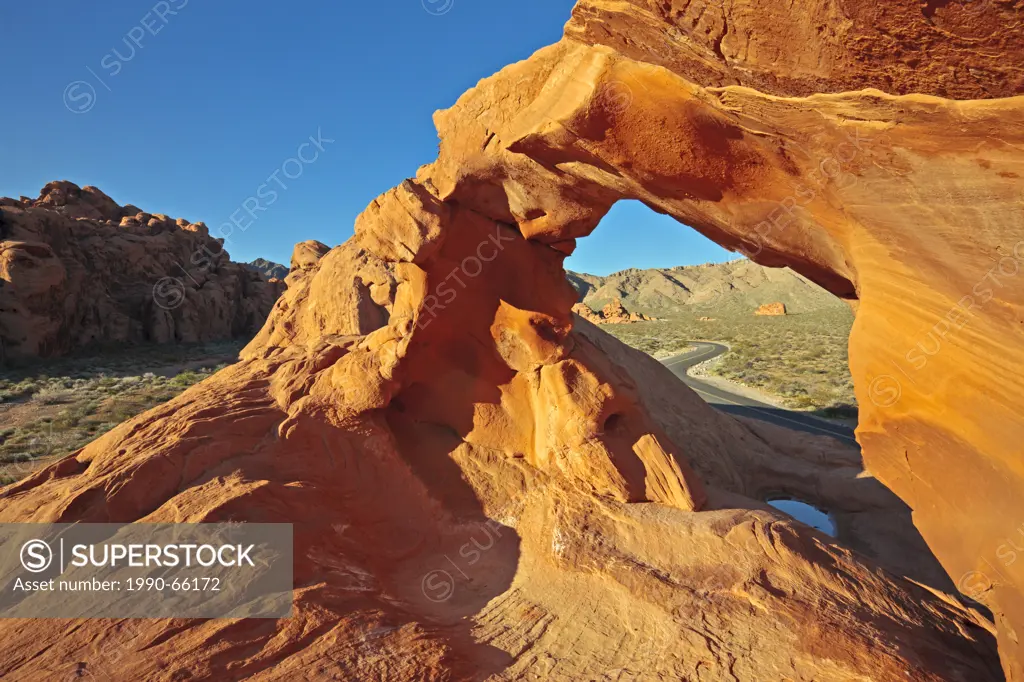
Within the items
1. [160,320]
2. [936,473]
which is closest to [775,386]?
[936,473]

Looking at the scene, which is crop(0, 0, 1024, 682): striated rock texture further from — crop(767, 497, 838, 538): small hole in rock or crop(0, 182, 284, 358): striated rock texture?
crop(0, 182, 284, 358): striated rock texture

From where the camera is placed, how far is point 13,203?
116 ft

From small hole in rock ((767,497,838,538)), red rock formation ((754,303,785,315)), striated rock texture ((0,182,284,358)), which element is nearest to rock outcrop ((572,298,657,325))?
red rock formation ((754,303,785,315))

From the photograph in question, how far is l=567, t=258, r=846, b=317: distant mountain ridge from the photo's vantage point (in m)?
95.2

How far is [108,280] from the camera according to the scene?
36.5 metres

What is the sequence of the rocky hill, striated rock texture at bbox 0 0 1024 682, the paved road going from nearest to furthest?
striated rock texture at bbox 0 0 1024 682
the paved road
the rocky hill

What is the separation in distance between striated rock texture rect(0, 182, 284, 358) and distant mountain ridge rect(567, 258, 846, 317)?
61.8 metres

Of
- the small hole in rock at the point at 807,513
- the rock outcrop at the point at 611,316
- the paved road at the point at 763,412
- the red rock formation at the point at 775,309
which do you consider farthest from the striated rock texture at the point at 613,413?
the red rock formation at the point at 775,309

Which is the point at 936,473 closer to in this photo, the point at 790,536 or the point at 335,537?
the point at 790,536

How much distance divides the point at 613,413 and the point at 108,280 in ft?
136

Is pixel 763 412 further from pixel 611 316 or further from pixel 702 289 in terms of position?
pixel 702 289

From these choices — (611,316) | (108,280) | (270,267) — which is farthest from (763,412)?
(270,267)

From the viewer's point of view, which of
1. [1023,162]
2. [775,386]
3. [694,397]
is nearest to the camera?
[1023,162]

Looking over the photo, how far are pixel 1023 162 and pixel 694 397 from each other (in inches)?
473
